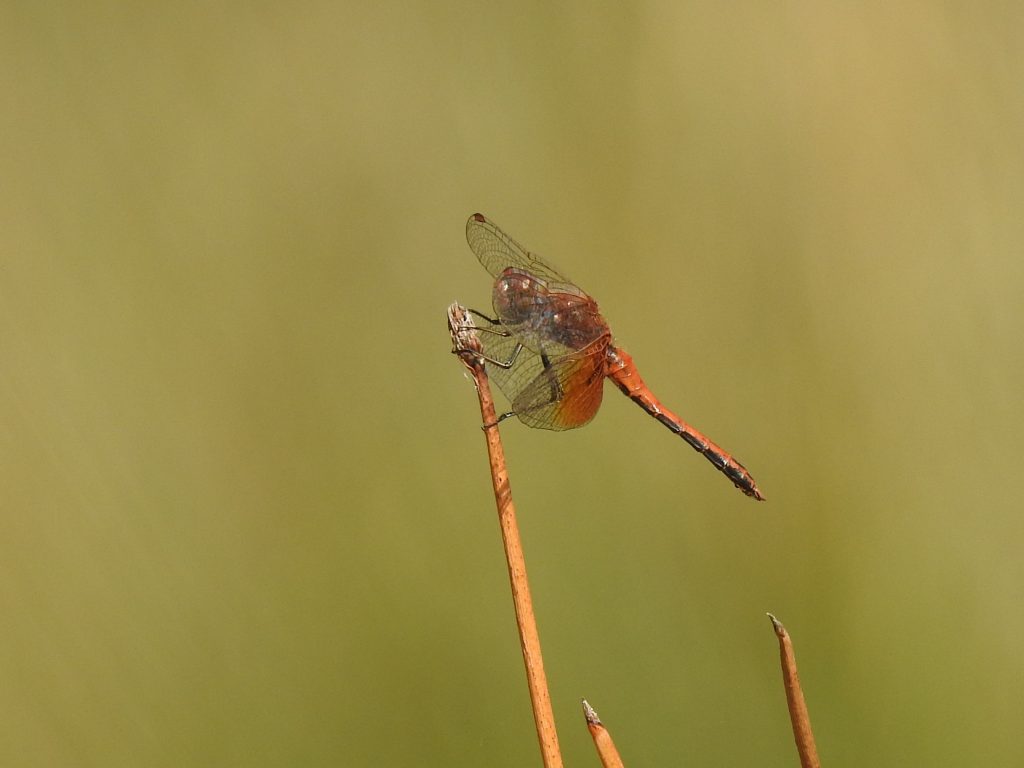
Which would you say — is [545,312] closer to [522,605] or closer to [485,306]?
[485,306]

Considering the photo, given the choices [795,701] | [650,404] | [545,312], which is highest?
[545,312]

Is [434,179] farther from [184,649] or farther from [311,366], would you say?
[184,649]

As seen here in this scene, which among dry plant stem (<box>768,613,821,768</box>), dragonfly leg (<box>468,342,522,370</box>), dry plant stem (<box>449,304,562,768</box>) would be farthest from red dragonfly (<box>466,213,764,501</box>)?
dry plant stem (<box>768,613,821,768</box>)

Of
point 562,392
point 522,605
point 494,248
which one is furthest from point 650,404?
point 522,605

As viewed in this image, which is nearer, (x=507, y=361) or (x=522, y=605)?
(x=522, y=605)

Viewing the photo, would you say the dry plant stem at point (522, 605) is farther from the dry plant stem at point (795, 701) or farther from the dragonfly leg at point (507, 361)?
the dragonfly leg at point (507, 361)

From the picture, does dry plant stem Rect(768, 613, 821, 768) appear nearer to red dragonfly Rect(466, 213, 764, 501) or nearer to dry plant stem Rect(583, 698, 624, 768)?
dry plant stem Rect(583, 698, 624, 768)

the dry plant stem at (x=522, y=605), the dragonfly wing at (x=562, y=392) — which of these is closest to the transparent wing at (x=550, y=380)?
the dragonfly wing at (x=562, y=392)
